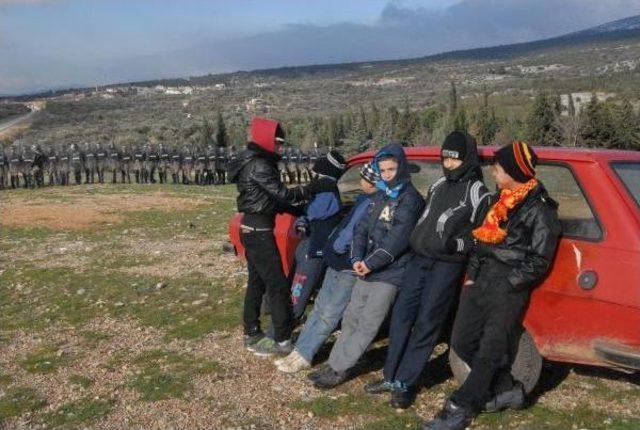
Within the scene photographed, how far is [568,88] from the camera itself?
3915 inches

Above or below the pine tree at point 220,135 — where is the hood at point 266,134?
above

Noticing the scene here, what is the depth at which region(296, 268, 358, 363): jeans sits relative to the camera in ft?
17.3

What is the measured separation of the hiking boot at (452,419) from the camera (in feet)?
14.1

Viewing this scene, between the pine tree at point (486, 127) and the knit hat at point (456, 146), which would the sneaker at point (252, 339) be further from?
the pine tree at point (486, 127)

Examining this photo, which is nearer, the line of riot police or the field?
the field

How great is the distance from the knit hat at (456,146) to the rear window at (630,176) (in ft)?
3.24

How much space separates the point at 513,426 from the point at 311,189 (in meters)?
2.30

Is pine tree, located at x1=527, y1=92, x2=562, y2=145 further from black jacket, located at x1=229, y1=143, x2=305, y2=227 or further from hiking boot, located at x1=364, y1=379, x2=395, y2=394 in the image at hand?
hiking boot, located at x1=364, y1=379, x2=395, y2=394

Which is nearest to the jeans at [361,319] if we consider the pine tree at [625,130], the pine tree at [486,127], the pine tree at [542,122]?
the pine tree at [625,130]

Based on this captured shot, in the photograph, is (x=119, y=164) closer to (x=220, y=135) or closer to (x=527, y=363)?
(x=527, y=363)

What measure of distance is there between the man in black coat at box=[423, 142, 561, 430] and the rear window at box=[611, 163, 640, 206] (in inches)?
21.4


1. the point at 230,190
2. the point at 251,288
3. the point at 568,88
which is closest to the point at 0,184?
the point at 230,190

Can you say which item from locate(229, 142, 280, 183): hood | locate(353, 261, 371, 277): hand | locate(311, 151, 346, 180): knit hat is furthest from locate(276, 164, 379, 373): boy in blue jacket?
locate(229, 142, 280, 183): hood

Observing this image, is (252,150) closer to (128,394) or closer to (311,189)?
(311,189)
